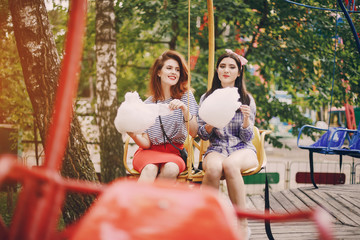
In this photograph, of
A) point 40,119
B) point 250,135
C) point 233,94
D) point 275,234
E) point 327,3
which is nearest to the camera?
point 233,94

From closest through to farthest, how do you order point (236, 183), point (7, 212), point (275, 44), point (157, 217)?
point (157, 217) < point (236, 183) < point (7, 212) < point (275, 44)

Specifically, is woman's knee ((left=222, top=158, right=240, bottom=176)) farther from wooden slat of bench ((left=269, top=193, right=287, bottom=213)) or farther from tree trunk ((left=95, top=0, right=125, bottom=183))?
tree trunk ((left=95, top=0, right=125, bottom=183))

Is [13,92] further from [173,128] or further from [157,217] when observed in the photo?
[157,217]

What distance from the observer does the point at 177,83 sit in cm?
285

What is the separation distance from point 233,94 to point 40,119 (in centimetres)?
140

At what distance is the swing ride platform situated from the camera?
3336mm

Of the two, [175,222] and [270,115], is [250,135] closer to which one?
[175,222]

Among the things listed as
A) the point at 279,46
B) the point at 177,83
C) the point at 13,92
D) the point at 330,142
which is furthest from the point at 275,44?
the point at 13,92

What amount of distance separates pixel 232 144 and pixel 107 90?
2.47 metres

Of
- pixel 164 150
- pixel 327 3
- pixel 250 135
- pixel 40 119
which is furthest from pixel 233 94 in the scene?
pixel 327 3

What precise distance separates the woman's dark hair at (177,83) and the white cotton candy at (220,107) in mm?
510

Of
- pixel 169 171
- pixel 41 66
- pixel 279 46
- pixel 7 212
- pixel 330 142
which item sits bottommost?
pixel 7 212

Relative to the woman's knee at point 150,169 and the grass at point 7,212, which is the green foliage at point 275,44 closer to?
the grass at point 7,212

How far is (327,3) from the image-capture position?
545 centimetres
